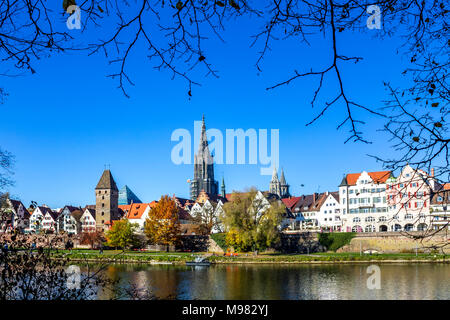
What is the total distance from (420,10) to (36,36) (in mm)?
2914

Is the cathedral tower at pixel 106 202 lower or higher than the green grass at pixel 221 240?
higher

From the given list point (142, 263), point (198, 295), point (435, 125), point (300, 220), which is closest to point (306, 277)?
point (198, 295)

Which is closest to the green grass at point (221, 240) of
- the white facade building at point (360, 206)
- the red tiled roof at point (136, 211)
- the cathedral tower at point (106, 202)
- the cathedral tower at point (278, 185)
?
the white facade building at point (360, 206)

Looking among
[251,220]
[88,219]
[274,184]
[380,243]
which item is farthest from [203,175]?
[380,243]

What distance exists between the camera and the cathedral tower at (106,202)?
62812 mm

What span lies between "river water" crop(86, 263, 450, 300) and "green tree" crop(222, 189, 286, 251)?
7.17m

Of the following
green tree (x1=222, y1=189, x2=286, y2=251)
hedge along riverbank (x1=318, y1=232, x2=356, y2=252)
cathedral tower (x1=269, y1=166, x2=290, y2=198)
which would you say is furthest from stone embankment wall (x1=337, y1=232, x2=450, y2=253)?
cathedral tower (x1=269, y1=166, x2=290, y2=198)

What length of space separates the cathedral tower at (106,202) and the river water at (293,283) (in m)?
33.3

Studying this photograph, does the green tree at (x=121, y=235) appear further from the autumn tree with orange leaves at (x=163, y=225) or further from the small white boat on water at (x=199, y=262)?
the small white boat on water at (x=199, y=262)

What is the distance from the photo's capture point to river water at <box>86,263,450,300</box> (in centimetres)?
2025

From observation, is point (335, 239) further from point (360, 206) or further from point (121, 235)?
point (121, 235)

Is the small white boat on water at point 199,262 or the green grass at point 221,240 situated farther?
the green grass at point 221,240

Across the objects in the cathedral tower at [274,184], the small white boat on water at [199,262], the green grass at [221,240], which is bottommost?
the small white boat on water at [199,262]
